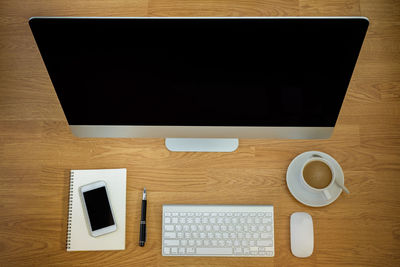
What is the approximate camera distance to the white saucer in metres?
0.88

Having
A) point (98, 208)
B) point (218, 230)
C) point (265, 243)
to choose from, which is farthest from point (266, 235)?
point (98, 208)

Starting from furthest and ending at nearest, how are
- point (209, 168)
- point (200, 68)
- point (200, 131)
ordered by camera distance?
point (209, 168) < point (200, 131) < point (200, 68)

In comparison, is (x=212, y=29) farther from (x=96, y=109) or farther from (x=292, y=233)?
(x=292, y=233)

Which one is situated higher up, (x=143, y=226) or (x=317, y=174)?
(x=317, y=174)

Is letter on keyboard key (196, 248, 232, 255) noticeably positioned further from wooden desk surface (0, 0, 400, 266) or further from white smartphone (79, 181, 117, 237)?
white smartphone (79, 181, 117, 237)

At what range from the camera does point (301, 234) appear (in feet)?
2.83

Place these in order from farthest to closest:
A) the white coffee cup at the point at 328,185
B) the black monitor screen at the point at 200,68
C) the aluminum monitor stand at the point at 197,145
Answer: the aluminum monitor stand at the point at 197,145 → the white coffee cup at the point at 328,185 → the black monitor screen at the point at 200,68

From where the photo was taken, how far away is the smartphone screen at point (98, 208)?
89 cm

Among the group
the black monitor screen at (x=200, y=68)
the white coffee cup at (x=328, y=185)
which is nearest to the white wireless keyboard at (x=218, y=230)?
the white coffee cup at (x=328, y=185)

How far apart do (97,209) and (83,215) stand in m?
0.04

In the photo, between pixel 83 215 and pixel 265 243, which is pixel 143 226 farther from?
pixel 265 243

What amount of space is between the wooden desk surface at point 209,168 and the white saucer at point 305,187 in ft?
0.08

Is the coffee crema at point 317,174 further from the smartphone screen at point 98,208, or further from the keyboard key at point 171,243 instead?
the smartphone screen at point 98,208

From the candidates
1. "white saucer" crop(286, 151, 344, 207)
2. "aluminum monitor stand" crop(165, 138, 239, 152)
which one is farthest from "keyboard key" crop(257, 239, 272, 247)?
"aluminum monitor stand" crop(165, 138, 239, 152)
